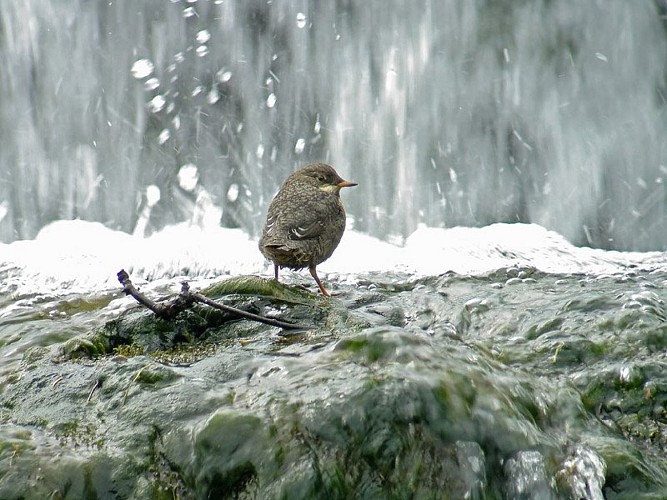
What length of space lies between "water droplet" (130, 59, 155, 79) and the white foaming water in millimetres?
2621

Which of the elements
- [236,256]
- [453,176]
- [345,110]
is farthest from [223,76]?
[236,256]

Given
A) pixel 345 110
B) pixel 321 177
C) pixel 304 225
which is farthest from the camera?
pixel 345 110

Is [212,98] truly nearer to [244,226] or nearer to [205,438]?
[244,226]

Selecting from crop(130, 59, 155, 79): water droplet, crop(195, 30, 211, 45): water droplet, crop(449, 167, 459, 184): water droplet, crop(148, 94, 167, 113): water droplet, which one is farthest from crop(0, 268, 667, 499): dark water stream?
crop(195, 30, 211, 45): water droplet

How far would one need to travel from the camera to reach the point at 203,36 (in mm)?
11242

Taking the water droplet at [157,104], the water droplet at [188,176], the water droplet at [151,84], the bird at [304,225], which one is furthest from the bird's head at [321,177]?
the water droplet at [151,84]

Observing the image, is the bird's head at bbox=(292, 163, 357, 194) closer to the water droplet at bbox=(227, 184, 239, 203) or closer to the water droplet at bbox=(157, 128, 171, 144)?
the water droplet at bbox=(227, 184, 239, 203)

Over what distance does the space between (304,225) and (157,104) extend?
6121 millimetres

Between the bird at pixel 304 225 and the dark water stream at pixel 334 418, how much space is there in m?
1.67

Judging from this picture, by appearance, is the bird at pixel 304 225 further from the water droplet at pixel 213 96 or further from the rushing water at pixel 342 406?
the water droplet at pixel 213 96

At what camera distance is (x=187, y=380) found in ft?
10.2

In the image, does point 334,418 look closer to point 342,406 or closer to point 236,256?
point 342,406

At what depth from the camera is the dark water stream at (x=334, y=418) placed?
8.61ft

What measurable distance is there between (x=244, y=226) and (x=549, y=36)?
4.97 m
